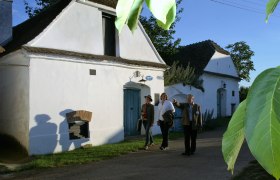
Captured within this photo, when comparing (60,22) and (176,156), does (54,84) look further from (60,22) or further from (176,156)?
(176,156)

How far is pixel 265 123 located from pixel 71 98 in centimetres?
1252

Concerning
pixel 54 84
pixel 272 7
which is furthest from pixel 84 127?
pixel 272 7

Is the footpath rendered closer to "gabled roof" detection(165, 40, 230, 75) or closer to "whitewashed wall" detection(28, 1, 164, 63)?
"whitewashed wall" detection(28, 1, 164, 63)

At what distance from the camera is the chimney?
1363 centimetres

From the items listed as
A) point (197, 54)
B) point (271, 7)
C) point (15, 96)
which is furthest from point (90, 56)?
point (197, 54)

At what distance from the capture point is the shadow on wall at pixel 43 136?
11367mm

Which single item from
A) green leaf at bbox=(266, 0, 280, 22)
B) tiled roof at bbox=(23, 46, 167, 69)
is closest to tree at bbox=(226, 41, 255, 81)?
tiled roof at bbox=(23, 46, 167, 69)

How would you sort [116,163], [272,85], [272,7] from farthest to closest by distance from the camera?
[116,163]
[272,7]
[272,85]

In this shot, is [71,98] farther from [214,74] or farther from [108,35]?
[214,74]

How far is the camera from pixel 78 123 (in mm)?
12859

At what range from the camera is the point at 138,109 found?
1597 cm

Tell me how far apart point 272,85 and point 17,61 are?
12.3 metres

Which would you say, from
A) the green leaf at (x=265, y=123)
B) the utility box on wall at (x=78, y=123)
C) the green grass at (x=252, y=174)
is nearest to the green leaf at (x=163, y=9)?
the green leaf at (x=265, y=123)

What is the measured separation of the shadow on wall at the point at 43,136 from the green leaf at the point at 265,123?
1147 cm
